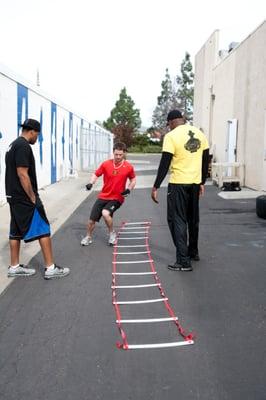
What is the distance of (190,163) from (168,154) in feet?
1.08

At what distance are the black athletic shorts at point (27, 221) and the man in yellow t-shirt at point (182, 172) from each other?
5.17 ft

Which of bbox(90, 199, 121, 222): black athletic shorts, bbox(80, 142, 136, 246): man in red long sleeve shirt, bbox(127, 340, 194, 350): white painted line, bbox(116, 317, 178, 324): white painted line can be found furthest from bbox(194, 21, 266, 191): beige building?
bbox(127, 340, 194, 350): white painted line

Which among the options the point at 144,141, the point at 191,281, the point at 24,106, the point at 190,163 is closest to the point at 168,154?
the point at 190,163

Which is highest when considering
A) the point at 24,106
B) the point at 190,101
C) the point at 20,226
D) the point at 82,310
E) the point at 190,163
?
the point at 190,101

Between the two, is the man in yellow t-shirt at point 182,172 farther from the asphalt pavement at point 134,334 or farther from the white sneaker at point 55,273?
the white sneaker at point 55,273

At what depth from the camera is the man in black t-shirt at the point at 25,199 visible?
5.27 meters

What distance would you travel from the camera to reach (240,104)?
1747 centimetres

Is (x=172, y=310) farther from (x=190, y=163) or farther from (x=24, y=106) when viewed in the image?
(x=24, y=106)

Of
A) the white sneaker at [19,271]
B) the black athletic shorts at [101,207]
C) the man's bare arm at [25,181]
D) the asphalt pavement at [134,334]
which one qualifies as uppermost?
the man's bare arm at [25,181]

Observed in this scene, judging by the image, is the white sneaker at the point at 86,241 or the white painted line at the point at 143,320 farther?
the white sneaker at the point at 86,241

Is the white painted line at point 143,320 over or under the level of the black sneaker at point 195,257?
under

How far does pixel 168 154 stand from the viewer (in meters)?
6.04

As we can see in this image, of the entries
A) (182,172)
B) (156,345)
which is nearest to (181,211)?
(182,172)

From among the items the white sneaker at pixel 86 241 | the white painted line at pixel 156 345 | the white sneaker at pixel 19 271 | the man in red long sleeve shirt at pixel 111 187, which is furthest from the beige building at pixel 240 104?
the white painted line at pixel 156 345
